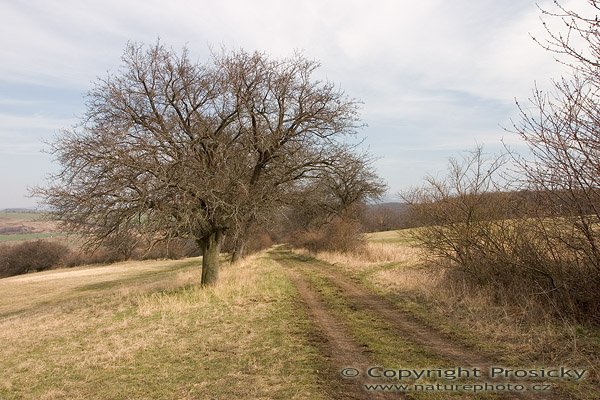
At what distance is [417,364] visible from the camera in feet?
18.6

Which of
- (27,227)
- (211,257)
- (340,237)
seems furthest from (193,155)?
(27,227)

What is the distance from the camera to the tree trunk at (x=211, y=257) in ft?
48.5

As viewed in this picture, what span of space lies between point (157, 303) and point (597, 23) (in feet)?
41.3

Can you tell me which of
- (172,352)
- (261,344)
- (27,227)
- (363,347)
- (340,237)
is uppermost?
(27,227)

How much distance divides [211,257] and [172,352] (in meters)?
7.63

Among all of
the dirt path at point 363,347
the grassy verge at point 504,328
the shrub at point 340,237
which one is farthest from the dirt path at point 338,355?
the shrub at point 340,237

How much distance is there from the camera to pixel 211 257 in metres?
14.8

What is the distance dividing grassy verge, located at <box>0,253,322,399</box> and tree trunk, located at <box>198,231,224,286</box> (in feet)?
6.50

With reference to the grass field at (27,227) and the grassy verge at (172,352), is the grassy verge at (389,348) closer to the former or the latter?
the grassy verge at (172,352)

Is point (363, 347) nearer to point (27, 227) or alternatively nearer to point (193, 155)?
point (193, 155)

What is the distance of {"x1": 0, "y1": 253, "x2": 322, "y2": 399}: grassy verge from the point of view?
554 centimetres

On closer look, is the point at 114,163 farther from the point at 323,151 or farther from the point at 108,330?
the point at 323,151

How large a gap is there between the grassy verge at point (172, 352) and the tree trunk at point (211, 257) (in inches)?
78.0

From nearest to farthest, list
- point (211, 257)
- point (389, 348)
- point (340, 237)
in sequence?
point (389, 348) < point (211, 257) < point (340, 237)
